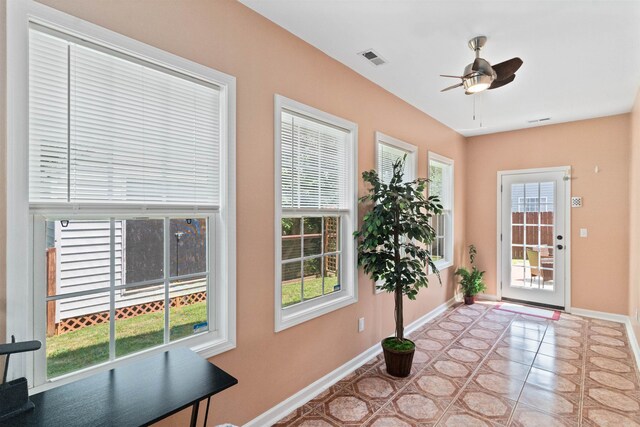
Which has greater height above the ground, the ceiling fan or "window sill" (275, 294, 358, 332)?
the ceiling fan

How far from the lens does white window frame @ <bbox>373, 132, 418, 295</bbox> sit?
327 centimetres

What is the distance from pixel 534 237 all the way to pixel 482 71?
373 cm

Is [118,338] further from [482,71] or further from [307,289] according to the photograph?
[482,71]

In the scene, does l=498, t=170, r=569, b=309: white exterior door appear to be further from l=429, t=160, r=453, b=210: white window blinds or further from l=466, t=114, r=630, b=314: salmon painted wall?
l=429, t=160, r=453, b=210: white window blinds

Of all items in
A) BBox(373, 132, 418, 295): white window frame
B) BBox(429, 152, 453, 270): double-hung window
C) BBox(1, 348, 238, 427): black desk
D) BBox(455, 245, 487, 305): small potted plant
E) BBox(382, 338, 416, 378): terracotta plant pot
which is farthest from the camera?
BBox(455, 245, 487, 305): small potted plant

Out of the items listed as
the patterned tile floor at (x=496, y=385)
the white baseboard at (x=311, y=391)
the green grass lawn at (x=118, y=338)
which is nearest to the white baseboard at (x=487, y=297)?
the patterned tile floor at (x=496, y=385)

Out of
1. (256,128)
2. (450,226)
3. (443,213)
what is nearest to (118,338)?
(256,128)

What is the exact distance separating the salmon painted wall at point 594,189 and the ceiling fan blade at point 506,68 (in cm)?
304

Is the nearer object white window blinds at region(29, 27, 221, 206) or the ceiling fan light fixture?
white window blinds at region(29, 27, 221, 206)

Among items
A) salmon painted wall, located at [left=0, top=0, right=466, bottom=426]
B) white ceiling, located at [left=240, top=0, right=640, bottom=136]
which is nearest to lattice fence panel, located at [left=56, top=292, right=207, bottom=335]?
salmon painted wall, located at [left=0, top=0, right=466, bottom=426]

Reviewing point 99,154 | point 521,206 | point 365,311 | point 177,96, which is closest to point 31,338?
point 99,154

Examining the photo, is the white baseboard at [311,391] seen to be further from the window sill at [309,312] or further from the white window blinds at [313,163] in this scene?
the white window blinds at [313,163]

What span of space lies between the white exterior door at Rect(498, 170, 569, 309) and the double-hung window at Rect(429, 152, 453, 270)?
992mm

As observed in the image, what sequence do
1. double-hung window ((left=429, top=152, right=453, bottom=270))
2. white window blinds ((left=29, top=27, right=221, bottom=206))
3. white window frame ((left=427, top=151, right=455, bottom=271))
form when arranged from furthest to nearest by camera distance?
white window frame ((left=427, top=151, right=455, bottom=271)) < double-hung window ((left=429, top=152, right=453, bottom=270)) < white window blinds ((left=29, top=27, right=221, bottom=206))
